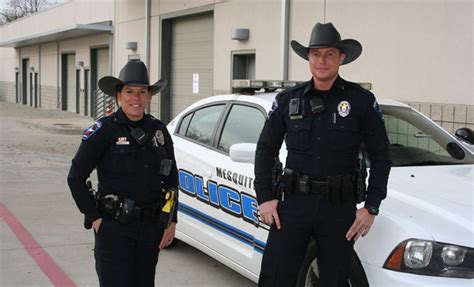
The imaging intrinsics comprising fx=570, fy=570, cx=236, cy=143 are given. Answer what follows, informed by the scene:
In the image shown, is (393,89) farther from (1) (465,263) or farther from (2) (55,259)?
(1) (465,263)

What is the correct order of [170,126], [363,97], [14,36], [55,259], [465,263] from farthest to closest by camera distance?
[14,36], [170,126], [55,259], [363,97], [465,263]

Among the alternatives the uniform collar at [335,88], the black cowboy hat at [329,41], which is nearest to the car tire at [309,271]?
the uniform collar at [335,88]

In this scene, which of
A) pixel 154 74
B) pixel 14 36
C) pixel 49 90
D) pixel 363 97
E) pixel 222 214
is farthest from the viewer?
pixel 14 36

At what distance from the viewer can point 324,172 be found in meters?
2.87

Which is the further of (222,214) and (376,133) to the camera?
(222,214)

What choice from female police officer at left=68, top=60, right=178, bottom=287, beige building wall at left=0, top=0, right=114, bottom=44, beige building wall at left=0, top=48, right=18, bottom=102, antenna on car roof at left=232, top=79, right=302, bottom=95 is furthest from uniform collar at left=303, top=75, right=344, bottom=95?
beige building wall at left=0, top=48, right=18, bottom=102

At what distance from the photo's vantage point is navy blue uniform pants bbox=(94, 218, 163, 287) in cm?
290

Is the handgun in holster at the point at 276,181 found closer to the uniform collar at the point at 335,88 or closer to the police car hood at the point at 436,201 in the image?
the uniform collar at the point at 335,88

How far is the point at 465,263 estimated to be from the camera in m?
2.76

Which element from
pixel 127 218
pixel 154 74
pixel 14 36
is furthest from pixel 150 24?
pixel 14 36

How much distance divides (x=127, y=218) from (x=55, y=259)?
2.68 m

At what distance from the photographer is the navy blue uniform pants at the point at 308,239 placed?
2.85 metres

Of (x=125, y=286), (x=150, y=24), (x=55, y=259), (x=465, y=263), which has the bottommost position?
(x=55, y=259)

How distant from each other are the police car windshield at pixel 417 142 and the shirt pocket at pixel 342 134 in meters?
1.07
